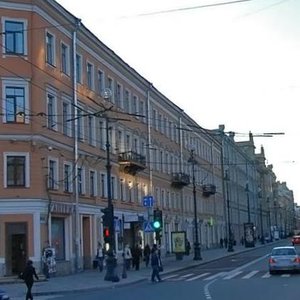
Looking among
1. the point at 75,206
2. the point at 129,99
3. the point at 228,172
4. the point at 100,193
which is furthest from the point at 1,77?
the point at 228,172

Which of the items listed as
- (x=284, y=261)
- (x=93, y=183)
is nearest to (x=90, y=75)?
(x=93, y=183)

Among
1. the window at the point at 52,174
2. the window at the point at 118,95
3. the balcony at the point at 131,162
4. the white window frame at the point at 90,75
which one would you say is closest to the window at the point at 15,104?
the window at the point at 52,174

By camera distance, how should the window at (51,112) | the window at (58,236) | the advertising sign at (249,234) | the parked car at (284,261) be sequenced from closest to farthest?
the parked car at (284,261) → the window at (58,236) → the window at (51,112) → the advertising sign at (249,234)

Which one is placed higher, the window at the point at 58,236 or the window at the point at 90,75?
the window at the point at 90,75

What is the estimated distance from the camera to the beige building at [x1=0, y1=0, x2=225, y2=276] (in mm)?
38344

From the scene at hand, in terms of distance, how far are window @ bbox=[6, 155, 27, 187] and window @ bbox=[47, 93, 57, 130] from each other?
121 inches

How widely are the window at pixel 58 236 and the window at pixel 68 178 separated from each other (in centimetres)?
191

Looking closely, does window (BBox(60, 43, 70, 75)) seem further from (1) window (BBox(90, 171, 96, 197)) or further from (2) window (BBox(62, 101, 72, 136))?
(1) window (BBox(90, 171, 96, 197))

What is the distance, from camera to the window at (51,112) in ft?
134

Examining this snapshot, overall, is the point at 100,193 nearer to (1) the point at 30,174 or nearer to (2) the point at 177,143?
(1) the point at 30,174

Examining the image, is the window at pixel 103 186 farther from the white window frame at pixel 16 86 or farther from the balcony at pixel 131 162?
the white window frame at pixel 16 86

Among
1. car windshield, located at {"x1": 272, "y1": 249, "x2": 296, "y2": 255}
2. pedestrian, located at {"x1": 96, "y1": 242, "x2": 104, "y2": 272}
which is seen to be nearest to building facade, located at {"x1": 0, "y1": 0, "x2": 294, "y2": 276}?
pedestrian, located at {"x1": 96, "y1": 242, "x2": 104, "y2": 272}

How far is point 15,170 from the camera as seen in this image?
1524 inches

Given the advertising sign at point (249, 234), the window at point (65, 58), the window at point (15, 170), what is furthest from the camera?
the advertising sign at point (249, 234)
